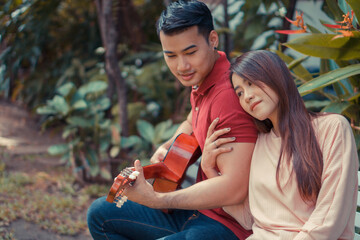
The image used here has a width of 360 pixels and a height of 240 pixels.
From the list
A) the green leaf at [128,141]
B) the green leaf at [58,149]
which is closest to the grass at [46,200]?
the green leaf at [58,149]

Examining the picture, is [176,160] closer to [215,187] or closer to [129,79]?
[215,187]

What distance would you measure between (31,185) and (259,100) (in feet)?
10.5

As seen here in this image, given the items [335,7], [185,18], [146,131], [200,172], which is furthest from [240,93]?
[146,131]

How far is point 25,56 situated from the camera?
15.6 feet

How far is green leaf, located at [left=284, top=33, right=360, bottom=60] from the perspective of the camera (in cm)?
197

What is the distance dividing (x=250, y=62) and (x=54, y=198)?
280cm

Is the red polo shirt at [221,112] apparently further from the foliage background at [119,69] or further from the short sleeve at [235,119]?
the foliage background at [119,69]

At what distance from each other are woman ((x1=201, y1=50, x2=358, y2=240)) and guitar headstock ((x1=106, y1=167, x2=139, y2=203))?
325 millimetres

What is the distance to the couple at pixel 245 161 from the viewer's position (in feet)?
4.06

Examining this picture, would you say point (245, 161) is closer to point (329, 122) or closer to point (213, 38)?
point (329, 122)

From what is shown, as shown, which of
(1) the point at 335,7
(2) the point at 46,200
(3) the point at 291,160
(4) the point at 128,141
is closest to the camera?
(3) the point at 291,160

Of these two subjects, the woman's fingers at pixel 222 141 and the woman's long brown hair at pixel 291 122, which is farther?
the woman's fingers at pixel 222 141

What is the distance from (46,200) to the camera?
3.55 metres

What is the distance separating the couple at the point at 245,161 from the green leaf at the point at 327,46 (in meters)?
0.48
